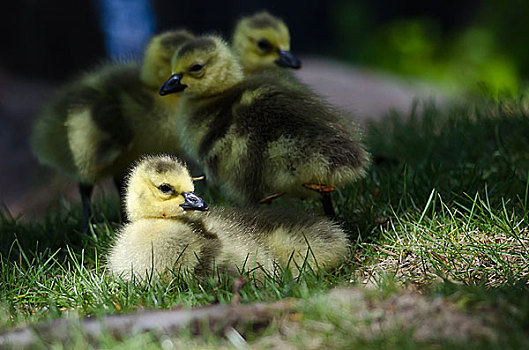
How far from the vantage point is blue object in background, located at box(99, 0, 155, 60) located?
1099 cm

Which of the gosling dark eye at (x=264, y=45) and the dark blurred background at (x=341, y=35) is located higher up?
the gosling dark eye at (x=264, y=45)

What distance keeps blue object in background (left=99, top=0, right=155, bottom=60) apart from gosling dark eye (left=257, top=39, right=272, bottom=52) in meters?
7.20

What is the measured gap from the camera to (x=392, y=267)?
271 cm

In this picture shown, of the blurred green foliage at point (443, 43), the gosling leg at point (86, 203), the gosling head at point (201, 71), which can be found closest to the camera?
the gosling head at point (201, 71)

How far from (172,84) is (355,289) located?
1.57 meters

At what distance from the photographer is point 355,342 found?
1.88 m

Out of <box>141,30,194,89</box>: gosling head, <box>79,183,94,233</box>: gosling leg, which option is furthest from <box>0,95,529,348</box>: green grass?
<box>141,30,194,89</box>: gosling head

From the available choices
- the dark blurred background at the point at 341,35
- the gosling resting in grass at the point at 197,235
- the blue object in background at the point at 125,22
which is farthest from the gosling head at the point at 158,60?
the blue object in background at the point at 125,22

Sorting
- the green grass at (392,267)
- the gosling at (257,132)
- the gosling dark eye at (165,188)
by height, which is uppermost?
the gosling at (257,132)

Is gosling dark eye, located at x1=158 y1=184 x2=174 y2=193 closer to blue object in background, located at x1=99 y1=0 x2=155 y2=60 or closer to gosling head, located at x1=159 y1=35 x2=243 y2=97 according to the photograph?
gosling head, located at x1=159 y1=35 x2=243 y2=97

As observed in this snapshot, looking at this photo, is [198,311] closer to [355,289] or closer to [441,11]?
[355,289]

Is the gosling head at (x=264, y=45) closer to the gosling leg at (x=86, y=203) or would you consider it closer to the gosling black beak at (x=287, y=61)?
the gosling black beak at (x=287, y=61)

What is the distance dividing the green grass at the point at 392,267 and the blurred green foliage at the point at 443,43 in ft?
18.0

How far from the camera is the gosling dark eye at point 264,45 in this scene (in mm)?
4008
